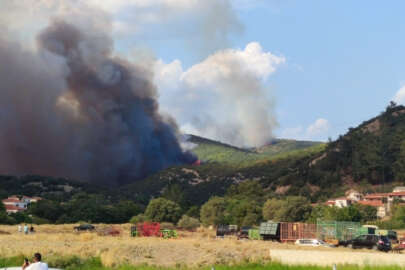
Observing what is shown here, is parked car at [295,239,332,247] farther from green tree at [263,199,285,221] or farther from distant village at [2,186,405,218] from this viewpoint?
distant village at [2,186,405,218]

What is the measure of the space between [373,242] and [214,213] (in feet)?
157

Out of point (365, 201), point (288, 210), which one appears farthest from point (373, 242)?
point (365, 201)

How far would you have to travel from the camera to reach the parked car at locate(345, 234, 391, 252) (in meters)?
43.8

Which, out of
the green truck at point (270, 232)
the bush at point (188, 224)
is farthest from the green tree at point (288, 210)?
the green truck at point (270, 232)

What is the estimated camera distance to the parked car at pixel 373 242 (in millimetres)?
43812

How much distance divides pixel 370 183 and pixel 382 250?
81.1 m

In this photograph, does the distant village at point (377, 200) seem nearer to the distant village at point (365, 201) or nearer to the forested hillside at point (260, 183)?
the distant village at point (365, 201)

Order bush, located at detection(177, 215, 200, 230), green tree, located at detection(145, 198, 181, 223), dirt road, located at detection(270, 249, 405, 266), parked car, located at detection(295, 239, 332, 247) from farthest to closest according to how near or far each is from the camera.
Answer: green tree, located at detection(145, 198, 181, 223) → bush, located at detection(177, 215, 200, 230) → parked car, located at detection(295, 239, 332, 247) → dirt road, located at detection(270, 249, 405, 266)

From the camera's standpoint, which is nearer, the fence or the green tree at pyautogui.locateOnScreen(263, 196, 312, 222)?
the fence

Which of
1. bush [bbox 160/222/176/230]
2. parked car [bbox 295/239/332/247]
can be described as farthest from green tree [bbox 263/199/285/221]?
parked car [bbox 295/239/332/247]

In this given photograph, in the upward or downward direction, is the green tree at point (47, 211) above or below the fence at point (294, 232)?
above

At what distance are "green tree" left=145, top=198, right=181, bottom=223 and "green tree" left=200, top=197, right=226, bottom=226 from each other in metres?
3.84

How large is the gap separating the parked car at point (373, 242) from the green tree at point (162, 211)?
→ 44.0m

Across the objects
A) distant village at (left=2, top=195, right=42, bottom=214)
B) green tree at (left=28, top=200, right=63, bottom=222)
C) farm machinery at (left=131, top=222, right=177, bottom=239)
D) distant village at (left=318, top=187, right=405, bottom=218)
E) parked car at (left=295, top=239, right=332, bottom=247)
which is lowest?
parked car at (left=295, top=239, right=332, bottom=247)
